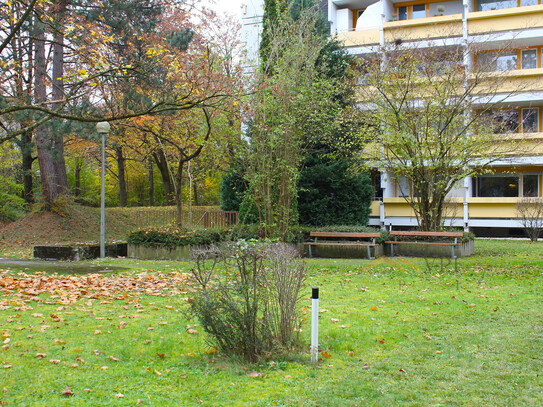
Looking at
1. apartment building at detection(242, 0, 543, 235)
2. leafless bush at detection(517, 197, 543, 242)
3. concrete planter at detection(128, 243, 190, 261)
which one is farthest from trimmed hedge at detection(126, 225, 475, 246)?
apartment building at detection(242, 0, 543, 235)

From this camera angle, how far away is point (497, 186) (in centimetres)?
2970

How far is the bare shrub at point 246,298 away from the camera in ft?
17.5

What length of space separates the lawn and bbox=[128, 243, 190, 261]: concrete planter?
19.7 ft

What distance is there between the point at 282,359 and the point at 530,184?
28.4 metres

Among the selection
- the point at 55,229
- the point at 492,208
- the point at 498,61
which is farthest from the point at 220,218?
the point at 498,61

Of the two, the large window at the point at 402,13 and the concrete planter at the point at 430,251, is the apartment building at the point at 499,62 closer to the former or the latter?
the large window at the point at 402,13

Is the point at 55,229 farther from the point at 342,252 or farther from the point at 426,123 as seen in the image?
the point at 426,123

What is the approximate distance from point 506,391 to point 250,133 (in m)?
14.7

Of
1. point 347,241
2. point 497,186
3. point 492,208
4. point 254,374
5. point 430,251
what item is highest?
point 497,186

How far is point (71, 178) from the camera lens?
43.2 metres

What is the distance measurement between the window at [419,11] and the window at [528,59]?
6461mm

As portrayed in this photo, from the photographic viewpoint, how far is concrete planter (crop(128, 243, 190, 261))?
16.0 m

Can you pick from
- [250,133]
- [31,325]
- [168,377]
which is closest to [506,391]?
[168,377]

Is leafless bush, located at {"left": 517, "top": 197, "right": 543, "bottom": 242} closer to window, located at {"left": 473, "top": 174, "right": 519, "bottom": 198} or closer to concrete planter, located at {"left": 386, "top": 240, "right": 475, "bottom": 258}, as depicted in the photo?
window, located at {"left": 473, "top": 174, "right": 519, "bottom": 198}
